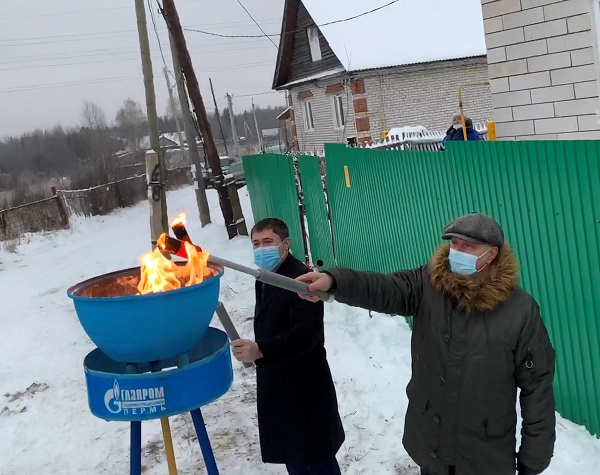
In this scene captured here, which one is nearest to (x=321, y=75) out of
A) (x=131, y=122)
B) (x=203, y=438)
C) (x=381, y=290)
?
(x=203, y=438)

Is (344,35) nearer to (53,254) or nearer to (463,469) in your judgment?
(53,254)

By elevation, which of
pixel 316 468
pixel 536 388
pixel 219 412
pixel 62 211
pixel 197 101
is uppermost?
pixel 197 101

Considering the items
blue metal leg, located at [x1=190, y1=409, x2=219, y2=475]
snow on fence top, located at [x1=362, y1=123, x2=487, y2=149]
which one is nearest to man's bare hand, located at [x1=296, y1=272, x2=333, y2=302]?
blue metal leg, located at [x1=190, y1=409, x2=219, y2=475]

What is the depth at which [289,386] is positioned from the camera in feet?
9.43

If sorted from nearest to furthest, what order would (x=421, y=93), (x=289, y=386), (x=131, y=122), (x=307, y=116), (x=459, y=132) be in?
1. (x=289, y=386)
2. (x=459, y=132)
3. (x=421, y=93)
4. (x=307, y=116)
5. (x=131, y=122)

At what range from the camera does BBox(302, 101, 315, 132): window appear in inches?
1017

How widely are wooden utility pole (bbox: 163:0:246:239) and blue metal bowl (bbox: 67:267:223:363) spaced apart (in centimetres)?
964

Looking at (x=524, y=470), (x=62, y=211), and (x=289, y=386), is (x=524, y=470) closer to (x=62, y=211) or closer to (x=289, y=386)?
(x=289, y=386)

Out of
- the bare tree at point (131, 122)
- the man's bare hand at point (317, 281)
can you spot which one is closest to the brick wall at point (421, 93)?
the man's bare hand at point (317, 281)

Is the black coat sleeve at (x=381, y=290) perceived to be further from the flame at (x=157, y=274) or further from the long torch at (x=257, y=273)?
the flame at (x=157, y=274)

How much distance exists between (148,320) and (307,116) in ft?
80.6

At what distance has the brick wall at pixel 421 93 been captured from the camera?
21.1 metres

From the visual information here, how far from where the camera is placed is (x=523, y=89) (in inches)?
252

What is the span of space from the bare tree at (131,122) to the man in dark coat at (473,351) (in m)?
71.0
